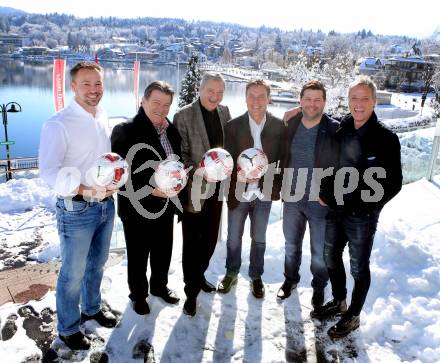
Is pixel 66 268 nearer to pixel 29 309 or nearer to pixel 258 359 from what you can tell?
pixel 29 309

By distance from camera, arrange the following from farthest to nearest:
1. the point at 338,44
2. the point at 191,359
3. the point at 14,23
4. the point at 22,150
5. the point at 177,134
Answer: the point at 14,23, the point at 338,44, the point at 22,150, the point at 177,134, the point at 191,359

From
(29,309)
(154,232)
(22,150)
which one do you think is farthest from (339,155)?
(22,150)

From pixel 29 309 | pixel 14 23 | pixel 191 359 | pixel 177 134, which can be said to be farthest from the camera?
pixel 14 23

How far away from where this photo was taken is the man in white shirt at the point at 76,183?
2.85 m

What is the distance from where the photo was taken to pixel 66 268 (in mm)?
3166

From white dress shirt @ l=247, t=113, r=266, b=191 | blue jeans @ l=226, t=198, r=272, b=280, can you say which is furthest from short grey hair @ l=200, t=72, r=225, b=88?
blue jeans @ l=226, t=198, r=272, b=280

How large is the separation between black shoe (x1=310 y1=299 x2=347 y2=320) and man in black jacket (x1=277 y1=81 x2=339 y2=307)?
144 mm

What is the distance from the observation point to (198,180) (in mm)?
3658

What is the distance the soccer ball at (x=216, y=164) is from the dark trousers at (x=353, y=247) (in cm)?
108

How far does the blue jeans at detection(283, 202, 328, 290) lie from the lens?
3.87 metres

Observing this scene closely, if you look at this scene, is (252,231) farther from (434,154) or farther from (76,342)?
(434,154)

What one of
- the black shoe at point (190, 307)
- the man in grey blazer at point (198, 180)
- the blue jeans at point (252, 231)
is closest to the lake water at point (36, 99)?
the blue jeans at point (252, 231)

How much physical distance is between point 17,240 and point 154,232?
3.62 meters

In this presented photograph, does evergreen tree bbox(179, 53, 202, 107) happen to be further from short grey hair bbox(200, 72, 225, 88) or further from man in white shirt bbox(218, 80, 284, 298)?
short grey hair bbox(200, 72, 225, 88)
